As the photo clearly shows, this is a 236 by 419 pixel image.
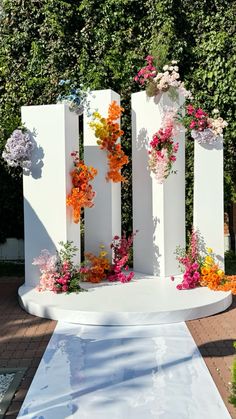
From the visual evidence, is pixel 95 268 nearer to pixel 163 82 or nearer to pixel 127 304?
pixel 127 304

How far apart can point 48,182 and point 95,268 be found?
1402 mm

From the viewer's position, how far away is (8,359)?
446cm

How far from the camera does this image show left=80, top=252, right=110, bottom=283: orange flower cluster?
6796mm

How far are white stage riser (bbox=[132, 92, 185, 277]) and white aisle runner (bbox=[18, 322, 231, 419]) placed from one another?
2007mm

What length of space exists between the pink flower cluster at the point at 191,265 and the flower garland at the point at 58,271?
142 centimetres

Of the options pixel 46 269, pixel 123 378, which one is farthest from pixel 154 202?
pixel 123 378

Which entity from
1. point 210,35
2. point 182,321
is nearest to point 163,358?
point 182,321

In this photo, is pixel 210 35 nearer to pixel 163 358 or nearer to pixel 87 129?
pixel 87 129

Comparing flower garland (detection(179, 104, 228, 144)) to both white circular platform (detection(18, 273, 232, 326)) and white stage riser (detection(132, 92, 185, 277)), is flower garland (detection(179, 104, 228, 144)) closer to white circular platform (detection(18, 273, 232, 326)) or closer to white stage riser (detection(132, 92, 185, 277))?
white stage riser (detection(132, 92, 185, 277))

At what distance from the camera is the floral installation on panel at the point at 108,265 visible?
6805 mm

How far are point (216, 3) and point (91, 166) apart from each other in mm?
5014

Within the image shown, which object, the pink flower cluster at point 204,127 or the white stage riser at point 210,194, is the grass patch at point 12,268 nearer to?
the white stage riser at point 210,194

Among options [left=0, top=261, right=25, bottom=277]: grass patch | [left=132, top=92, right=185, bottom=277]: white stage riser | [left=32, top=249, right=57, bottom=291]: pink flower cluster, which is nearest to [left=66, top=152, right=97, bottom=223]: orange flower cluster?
[left=32, top=249, right=57, bottom=291]: pink flower cluster

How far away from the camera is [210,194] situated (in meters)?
6.77
